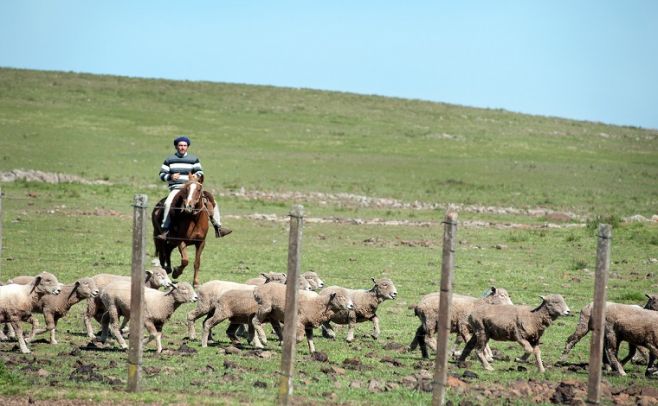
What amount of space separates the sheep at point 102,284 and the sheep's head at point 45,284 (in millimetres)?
812

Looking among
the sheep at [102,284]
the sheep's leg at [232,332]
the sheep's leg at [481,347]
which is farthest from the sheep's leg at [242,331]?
the sheep's leg at [481,347]

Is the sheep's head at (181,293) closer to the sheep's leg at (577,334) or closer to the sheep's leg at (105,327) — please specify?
the sheep's leg at (105,327)

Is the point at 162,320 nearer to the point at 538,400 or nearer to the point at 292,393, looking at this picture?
the point at 292,393

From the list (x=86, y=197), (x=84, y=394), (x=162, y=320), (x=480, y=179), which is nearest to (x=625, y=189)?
(x=480, y=179)

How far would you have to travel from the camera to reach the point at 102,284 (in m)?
17.7

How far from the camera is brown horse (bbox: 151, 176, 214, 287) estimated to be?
2266cm

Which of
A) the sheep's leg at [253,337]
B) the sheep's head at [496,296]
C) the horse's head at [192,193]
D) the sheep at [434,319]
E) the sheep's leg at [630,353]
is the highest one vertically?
the horse's head at [192,193]

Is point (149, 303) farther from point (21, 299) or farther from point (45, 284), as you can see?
point (21, 299)

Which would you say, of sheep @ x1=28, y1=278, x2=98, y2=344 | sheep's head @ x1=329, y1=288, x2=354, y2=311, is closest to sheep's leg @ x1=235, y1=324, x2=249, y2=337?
sheep's head @ x1=329, y1=288, x2=354, y2=311

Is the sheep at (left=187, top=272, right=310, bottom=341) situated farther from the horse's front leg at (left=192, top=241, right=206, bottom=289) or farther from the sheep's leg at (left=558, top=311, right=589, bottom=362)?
the sheep's leg at (left=558, top=311, right=589, bottom=362)

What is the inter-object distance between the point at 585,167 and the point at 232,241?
116 ft

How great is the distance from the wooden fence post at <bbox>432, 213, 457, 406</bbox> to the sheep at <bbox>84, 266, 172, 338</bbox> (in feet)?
18.8

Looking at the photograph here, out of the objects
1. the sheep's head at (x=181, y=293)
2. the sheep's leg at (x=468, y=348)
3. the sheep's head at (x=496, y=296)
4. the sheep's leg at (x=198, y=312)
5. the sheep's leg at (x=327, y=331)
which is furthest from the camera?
the sheep's leg at (x=327, y=331)

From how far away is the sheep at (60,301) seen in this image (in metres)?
16.5
